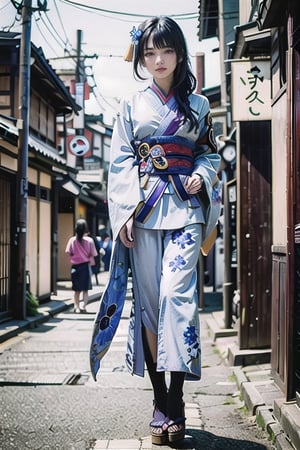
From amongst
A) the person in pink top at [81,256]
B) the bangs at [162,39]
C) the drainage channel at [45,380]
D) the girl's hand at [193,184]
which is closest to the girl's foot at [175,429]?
the girl's hand at [193,184]

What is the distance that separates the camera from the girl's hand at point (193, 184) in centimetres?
354

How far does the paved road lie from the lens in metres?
3.88

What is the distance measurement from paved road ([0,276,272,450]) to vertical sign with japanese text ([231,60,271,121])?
306 centimetres

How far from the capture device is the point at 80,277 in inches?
512

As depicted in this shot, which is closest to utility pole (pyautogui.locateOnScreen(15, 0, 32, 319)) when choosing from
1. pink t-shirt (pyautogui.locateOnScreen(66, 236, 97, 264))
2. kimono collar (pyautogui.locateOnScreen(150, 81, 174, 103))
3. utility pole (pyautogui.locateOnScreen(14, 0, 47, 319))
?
utility pole (pyautogui.locateOnScreen(14, 0, 47, 319))

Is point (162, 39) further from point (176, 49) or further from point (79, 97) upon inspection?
point (79, 97)

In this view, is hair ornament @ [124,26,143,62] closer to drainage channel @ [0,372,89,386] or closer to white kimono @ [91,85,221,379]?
white kimono @ [91,85,221,379]

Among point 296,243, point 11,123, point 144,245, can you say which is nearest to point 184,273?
point 144,245

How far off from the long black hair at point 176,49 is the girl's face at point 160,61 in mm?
26

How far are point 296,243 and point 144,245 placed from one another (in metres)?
1.03

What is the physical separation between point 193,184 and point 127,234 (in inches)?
20.5

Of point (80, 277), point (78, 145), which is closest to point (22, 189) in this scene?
point (80, 277)

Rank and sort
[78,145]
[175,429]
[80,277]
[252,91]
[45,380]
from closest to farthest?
[175,429] < [45,380] < [252,91] < [80,277] < [78,145]

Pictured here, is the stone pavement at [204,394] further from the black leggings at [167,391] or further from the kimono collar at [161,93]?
the kimono collar at [161,93]
